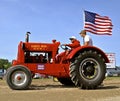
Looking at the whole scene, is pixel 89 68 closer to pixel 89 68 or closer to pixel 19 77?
pixel 89 68

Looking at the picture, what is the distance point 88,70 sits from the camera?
13.4m

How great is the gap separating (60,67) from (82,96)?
3.48 meters

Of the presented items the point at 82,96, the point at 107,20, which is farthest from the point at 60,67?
the point at 107,20

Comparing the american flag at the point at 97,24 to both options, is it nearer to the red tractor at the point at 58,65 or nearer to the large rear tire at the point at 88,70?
the red tractor at the point at 58,65

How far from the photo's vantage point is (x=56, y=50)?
14445mm

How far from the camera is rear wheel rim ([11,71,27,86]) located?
524 inches

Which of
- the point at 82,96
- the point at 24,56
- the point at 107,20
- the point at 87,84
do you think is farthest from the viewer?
the point at 107,20

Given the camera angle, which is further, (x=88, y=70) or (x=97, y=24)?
(x=97, y=24)

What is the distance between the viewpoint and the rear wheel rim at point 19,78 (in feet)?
43.7

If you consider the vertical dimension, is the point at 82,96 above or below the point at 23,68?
below

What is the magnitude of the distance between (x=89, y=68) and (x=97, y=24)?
17.9 ft

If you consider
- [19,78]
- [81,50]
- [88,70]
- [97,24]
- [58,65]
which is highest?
[97,24]

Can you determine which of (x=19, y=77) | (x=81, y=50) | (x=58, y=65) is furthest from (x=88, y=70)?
(x=19, y=77)

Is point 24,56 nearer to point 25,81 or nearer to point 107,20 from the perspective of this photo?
point 25,81
